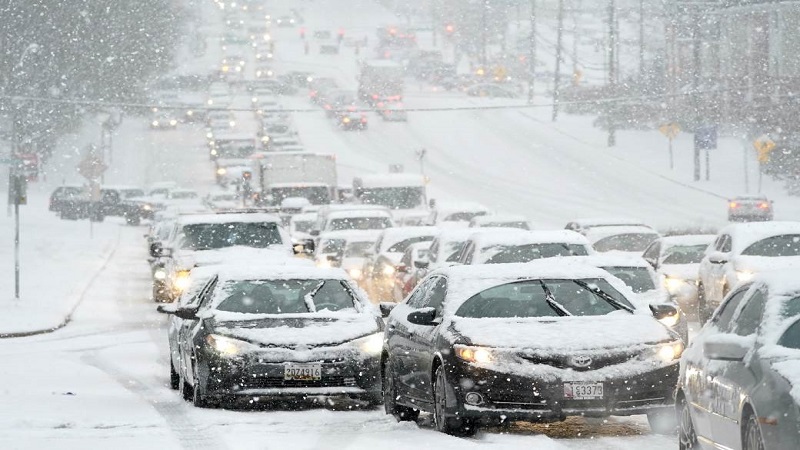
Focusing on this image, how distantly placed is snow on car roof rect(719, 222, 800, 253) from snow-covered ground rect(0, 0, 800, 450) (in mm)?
8338

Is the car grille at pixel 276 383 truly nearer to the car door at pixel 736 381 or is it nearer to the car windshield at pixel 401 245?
the car door at pixel 736 381

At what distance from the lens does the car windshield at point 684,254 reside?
27297 millimetres

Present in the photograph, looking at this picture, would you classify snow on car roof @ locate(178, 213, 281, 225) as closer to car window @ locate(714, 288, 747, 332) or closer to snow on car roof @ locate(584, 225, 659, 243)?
snow on car roof @ locate(584, 225, 659, 243)

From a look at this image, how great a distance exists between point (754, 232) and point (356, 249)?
39.3 feet

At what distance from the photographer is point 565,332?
12.5 meters

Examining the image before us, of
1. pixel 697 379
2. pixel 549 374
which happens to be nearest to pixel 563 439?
pixel 549 374

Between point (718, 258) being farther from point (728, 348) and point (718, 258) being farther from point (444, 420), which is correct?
point (728, 348)

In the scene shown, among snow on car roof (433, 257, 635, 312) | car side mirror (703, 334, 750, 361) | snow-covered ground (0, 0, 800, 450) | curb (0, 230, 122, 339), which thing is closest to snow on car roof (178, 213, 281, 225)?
snow-covered ground (0, 0, 800, 450)

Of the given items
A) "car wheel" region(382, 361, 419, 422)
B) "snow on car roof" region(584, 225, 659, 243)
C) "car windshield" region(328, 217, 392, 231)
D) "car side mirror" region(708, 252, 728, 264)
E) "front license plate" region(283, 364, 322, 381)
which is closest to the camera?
"car wheel" region(382, 361, 419, 422)

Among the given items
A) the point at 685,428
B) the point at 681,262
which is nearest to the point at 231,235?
the point at 681,262

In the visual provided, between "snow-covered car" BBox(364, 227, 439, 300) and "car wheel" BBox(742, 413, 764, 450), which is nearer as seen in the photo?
"car wheel" BBox(742, 413, 764, 450)

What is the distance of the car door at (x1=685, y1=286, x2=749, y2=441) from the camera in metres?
9.63

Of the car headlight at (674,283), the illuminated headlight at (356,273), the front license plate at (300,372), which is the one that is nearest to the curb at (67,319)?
the illuminated headlight at (356,273)

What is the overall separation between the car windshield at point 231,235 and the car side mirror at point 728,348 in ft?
63.9
